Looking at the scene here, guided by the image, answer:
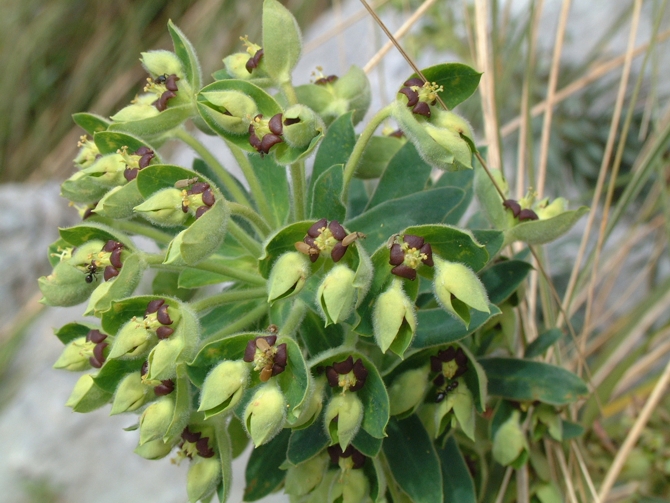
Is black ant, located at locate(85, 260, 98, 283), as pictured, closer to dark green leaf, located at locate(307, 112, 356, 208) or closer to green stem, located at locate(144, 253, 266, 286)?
green stem, located at locate(144, 253, 266, 286)

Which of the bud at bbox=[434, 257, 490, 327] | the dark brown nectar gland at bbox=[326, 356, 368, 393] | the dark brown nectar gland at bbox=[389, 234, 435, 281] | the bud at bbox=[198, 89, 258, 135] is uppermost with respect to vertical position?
the bud at bbox=[198, 89, 258, 135]

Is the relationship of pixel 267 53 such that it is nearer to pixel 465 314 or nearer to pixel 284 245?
pixel 284 245

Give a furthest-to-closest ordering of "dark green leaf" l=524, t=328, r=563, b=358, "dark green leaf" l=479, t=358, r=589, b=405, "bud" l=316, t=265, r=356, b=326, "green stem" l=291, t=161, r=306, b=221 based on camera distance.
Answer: "dark green leaf" l=524, t=328, r=563, b=358 → "dark green leaf" l=479, t=358, r=589, b=405 → "green stem" l=291, t=161, r=306, b=221 → "bud" l=316, t=265, r=356, b=326

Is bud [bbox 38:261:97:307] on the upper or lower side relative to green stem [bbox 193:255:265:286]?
upper

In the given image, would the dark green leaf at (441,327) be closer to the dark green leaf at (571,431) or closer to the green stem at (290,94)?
the dark green leaf at (571,431)

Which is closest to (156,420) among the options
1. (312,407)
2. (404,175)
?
(312,407)

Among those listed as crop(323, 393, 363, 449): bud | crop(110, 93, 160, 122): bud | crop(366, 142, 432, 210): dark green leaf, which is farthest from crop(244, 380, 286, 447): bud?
crop(110, 93, 160, 122): bud

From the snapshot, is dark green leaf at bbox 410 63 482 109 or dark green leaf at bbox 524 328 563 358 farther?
dark green leaf at bbox 524 328 563 358

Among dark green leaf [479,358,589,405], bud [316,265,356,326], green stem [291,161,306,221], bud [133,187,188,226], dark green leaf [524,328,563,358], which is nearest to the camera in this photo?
bud [316,265,356,326]

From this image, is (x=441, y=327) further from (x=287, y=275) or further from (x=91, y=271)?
(x=91, y=271)
